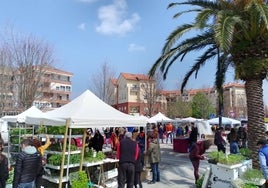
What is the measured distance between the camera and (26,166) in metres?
6.50

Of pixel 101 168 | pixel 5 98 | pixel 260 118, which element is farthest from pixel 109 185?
pixel 5 98

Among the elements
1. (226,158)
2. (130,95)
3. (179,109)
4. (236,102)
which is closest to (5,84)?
(226,158)

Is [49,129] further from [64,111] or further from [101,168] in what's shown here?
[101,168]

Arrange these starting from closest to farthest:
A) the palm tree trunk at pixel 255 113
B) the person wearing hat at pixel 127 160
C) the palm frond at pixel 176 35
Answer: the person wearing hat at pixel 127 160 < the palm tree trunk at pixel 255 113 < the palm frond at pixel 176 35

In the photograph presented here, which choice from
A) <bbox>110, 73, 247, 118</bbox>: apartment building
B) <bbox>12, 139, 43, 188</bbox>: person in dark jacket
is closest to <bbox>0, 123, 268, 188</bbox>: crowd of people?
<bbox>12, 139, 43, 188</bbox>: person in dark jacket

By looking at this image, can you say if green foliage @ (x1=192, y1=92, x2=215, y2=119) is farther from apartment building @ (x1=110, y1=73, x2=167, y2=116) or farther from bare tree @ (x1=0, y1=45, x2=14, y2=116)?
bare tree @ (x1=0, y1=45, x2=14, y2=116)

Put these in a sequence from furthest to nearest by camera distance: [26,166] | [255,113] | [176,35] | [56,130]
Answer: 1. [176,35]
2. [255,113]
3. [56,130]
4. [26,166]

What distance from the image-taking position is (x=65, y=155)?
32.6ft

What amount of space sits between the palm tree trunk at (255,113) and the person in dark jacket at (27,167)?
25.0 feet

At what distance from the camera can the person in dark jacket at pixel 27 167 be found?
6.39 meters

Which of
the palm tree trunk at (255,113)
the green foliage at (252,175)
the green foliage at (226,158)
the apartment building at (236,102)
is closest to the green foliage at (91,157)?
the green foliage at (226,158)

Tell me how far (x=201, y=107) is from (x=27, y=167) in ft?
208

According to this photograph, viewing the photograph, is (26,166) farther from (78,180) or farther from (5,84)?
(5,84)

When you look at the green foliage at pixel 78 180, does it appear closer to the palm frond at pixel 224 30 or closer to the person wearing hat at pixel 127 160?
the person wearing hat at pixel 127 160
